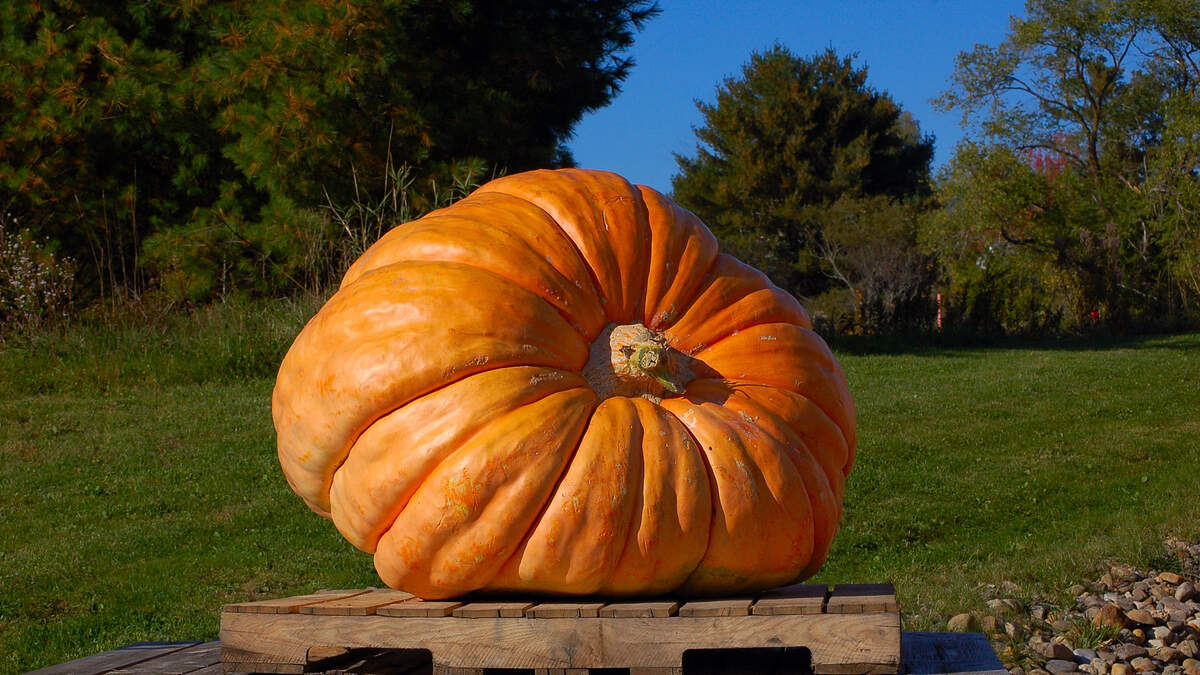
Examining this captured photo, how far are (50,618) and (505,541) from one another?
9.48 ft

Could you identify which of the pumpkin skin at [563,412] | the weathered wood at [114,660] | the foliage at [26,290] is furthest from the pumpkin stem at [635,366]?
the foliage at [26,290]

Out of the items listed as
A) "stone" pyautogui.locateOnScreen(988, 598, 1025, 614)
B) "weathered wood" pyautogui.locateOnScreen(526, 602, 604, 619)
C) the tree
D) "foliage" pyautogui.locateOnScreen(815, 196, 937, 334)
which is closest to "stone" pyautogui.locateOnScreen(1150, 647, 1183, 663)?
"stone" pyautogui.locateOnScreen(988, 598, 1025, 614)

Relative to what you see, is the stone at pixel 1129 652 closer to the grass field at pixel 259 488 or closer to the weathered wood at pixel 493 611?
the grass field at pixel 259 488

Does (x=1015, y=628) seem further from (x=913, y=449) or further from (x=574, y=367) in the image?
(x=913, y=449)

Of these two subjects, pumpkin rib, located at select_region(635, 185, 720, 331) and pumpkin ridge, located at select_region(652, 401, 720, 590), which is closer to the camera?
pumpkin ridge, located at select_region(652, 401, 720, 590)

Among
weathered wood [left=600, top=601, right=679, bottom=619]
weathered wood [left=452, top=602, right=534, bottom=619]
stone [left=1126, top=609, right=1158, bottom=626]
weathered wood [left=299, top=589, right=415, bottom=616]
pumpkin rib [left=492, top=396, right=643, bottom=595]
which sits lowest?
stone [left=1126, top=609, right=1158, bottom=626]

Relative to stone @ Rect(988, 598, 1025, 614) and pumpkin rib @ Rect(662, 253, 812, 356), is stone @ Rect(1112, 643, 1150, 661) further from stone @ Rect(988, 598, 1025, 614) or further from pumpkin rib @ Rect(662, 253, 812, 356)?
pumpkin rib @ Rect(662, 253, 812, 356)

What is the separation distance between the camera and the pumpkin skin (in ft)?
7.59

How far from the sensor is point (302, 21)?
34.5 feet

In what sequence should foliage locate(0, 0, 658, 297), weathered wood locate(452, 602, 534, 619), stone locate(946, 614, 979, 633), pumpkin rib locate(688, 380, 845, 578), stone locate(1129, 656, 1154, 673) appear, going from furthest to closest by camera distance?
foliage locate(0, 0, 658, 297), stone locate(946, 614, 979, 633), stone locate(1129, 656, 1154, 673), pumpkin rib locate(688, 380, 845, 578), weathered wood locate(452, 602, 534, 619)

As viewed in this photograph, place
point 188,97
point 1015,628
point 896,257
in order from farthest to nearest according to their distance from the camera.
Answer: point 896,257 < point 188,97 < point 1015,628

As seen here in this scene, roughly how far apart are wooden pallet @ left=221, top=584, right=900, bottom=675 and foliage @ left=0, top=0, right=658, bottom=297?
823cm

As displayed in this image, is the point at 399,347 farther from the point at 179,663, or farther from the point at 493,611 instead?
the point at 179,663

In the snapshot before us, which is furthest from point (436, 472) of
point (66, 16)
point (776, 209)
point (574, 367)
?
point (776, 209)
